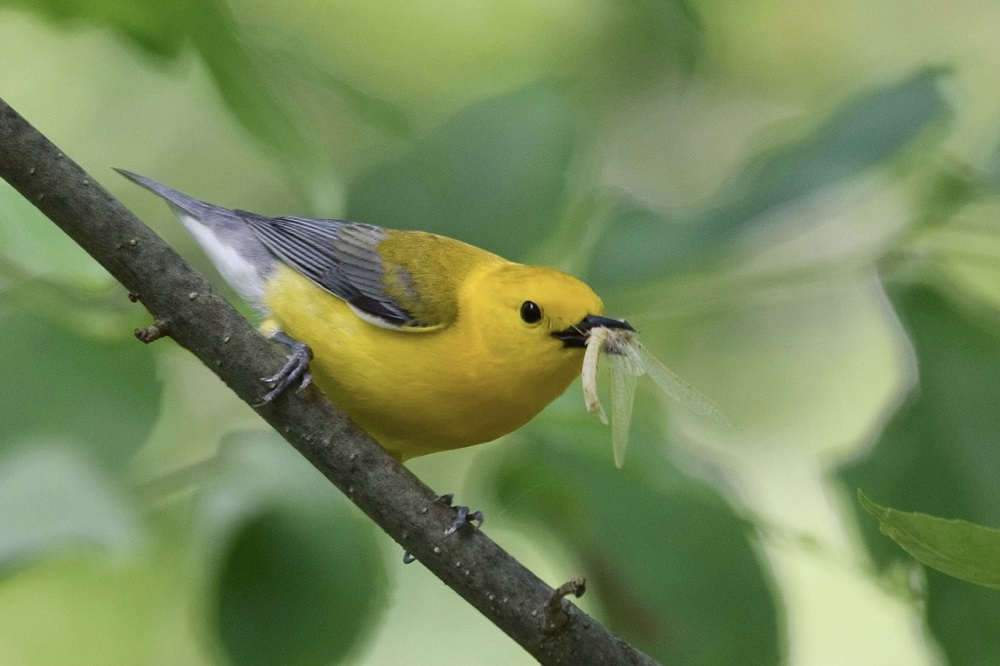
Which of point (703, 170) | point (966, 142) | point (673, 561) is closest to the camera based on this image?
point (673, 561)

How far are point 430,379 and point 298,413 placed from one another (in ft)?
1.64

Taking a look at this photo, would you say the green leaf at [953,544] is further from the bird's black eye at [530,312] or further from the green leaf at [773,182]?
the bird's black eye at [530,312]

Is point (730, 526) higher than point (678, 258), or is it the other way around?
point (678, 258)

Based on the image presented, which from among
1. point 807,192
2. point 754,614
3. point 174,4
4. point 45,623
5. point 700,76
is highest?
point 700,76

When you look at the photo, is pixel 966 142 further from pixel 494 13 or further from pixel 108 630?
pixel 108 630

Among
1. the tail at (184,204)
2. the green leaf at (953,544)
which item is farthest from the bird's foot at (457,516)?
the tail at (184,204)

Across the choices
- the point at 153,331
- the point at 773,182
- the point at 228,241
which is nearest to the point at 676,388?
the point at 773,182

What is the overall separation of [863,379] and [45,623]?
3013 millimetres

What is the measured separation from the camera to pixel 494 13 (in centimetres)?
380

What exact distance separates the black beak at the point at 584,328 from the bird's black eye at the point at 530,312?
57 mm

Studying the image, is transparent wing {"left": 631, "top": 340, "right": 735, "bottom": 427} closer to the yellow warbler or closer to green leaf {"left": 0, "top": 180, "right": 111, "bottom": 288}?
the yellow warbler

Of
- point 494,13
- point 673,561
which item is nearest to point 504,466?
point 673,561

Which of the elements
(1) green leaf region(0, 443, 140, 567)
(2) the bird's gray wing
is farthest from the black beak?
(1) green leaf region(0, 443, 140, 567)

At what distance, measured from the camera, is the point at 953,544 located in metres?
1.04
